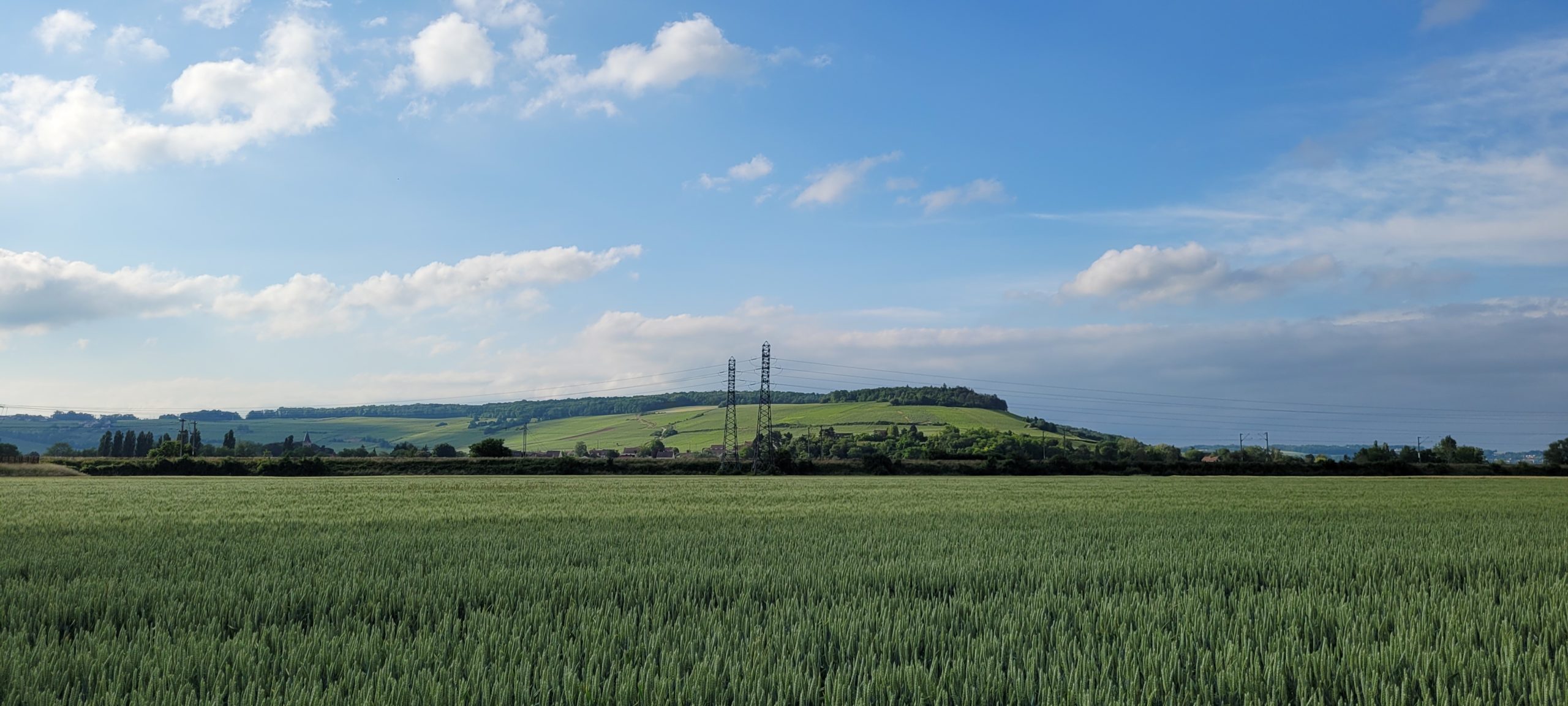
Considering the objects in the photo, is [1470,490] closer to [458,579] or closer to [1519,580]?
[1519,580]

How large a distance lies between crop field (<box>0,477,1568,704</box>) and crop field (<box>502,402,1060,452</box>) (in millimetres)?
120100

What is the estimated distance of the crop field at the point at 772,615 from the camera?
13.9 feet

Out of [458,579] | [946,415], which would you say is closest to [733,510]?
[458,579]

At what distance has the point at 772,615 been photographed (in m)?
6.07

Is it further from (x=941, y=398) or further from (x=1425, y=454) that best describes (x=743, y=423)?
(x=1425, y=454)

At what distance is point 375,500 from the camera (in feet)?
75.9

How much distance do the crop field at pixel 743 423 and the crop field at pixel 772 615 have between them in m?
120

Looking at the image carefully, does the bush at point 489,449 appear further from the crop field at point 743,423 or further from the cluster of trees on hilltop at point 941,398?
the cluster of trees on hilltop at point 941,398

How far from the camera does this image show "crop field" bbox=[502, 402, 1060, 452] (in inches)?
5497

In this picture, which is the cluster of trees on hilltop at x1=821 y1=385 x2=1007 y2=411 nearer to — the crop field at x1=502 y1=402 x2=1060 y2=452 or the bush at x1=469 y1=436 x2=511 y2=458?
the crop field at x1=502 y1=402 x2=1060 y2=452

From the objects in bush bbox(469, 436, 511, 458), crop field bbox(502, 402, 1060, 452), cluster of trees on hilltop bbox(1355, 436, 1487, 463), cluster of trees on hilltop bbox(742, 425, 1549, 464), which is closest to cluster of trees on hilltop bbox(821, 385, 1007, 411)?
crop field bbox(502, 402, 1060, 452)

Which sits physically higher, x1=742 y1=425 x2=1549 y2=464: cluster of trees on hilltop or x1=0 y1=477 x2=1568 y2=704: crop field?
x1=0 y1=477 x2=1568 y2=704: crop field

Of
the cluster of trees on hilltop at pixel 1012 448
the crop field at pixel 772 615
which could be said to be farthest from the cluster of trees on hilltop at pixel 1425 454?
the crop field at pixel 772 615

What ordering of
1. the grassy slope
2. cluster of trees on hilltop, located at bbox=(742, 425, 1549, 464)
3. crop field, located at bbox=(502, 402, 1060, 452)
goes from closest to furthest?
cluster of trees on hilltop, located at bbox=(742, 425, 1549, 464) < crop field, located at bbox=(502, 402, 1060, 452) < the grassy slope
